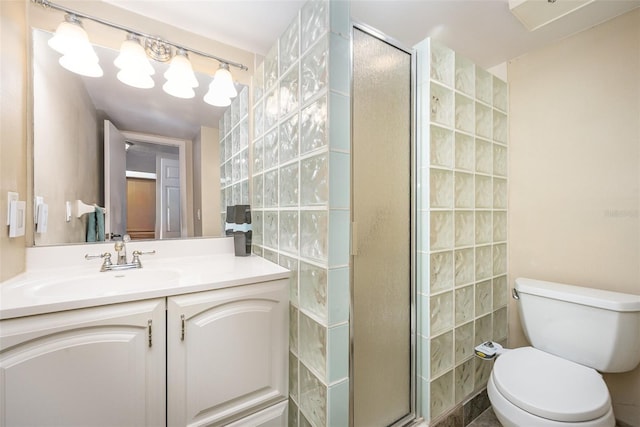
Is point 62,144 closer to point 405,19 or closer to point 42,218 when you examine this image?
point 42,218

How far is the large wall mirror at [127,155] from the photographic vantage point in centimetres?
115

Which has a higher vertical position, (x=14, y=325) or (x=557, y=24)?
(x=557, y=24)

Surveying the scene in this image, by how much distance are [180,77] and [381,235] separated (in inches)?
53.1

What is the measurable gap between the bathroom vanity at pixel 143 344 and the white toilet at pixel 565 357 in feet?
3.23

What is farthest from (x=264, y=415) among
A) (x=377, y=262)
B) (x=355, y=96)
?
(x=355, y=96)

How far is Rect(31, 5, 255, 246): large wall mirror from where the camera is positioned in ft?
3.78

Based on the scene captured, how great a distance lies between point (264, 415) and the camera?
110 cm

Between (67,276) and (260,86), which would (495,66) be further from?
(67,276)

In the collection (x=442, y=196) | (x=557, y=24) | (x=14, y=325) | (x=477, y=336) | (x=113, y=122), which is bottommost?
(x=477, y=336)

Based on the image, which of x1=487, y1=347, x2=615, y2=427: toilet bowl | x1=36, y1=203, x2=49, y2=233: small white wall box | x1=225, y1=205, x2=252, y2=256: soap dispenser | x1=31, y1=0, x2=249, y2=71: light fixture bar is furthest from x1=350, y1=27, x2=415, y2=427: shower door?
x1=36, y1=203, x2=49, y2=233: small white wall box

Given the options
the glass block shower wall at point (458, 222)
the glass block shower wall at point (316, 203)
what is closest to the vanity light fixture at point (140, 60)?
the glass block shower wall at point (316, 203)

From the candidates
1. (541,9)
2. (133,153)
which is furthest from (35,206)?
(541,9)

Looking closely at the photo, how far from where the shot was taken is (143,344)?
874 mm

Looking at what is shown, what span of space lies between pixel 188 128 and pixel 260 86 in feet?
1.61
